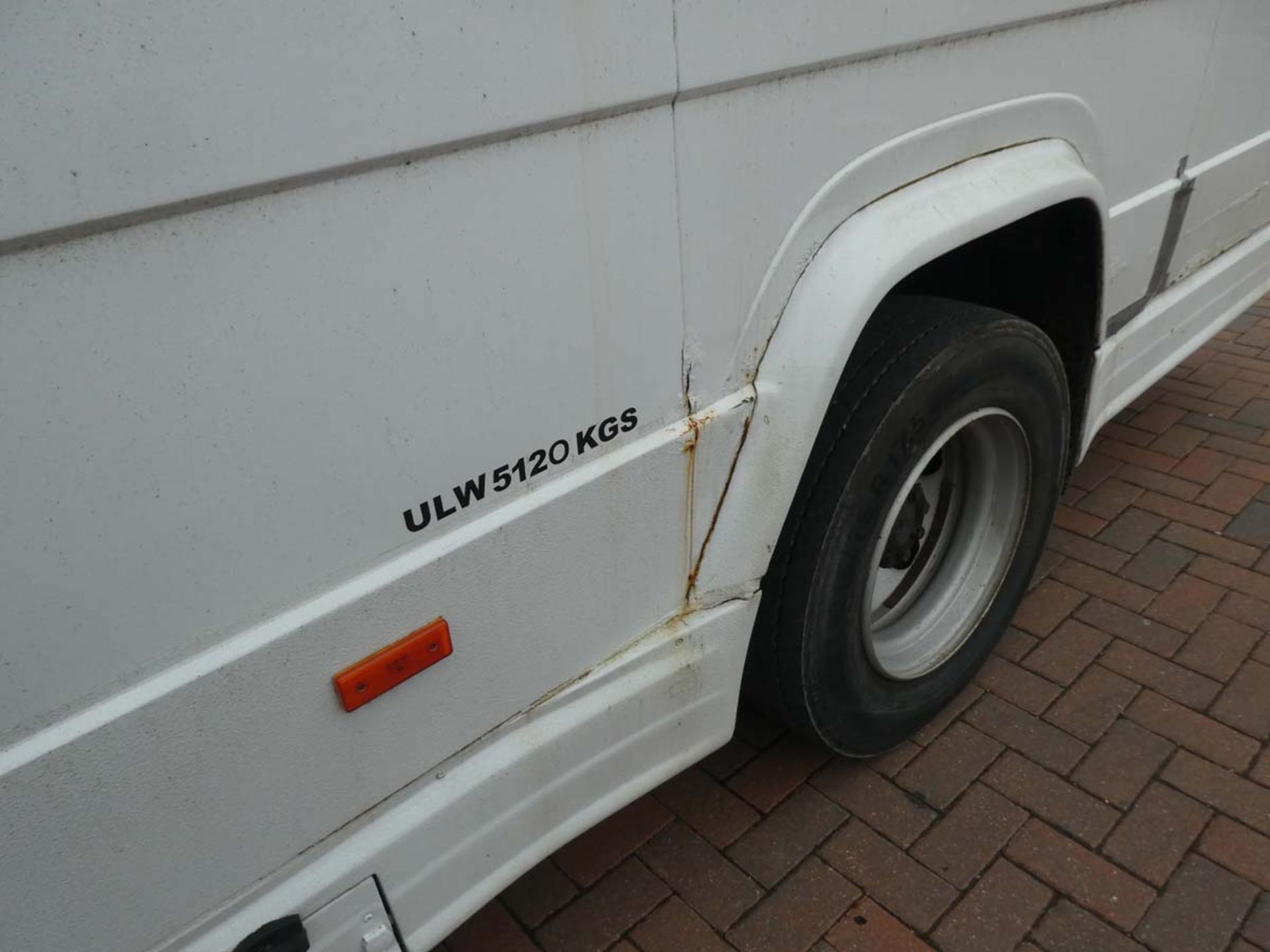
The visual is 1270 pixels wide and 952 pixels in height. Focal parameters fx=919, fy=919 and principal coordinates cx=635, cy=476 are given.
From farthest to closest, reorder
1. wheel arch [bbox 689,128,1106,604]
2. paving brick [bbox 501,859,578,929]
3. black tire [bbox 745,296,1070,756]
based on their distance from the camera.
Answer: paving brick [bbox 501,859,578,929], black tire [bbox 745,296,1070,756], wheel arch [bbox 689,128,1106,604]

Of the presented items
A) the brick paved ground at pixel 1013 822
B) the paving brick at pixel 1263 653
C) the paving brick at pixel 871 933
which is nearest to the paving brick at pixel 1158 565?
the brick paved ground at pixel 1013 822

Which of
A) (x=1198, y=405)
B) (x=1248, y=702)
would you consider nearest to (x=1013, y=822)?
(x=1248, y=702)

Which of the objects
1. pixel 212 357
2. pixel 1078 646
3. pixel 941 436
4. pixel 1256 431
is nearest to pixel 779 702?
pixel 941 436

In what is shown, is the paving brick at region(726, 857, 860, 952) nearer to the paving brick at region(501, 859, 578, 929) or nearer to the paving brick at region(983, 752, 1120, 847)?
the paving brick at region(501, 859, 578, 929)

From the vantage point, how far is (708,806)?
2.20 m

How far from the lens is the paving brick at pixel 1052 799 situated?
81.1 inches

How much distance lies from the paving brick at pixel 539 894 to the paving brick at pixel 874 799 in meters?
0.65

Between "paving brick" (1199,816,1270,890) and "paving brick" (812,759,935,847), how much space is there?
583mm

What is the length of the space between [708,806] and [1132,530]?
181cm

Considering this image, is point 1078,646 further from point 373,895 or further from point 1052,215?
point 373,895

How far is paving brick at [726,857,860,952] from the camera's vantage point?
1.88m

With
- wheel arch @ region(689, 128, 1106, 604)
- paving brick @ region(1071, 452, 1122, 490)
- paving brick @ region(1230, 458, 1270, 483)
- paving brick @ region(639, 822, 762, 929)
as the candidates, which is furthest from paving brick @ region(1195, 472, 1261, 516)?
paving brick @ region(639, 822, 762, 929)

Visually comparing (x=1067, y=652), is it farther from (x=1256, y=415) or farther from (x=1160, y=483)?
(x=1256, y=415)

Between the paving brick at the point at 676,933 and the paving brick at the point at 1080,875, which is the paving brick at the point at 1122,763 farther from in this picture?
the paving brick at the point at 676,933
